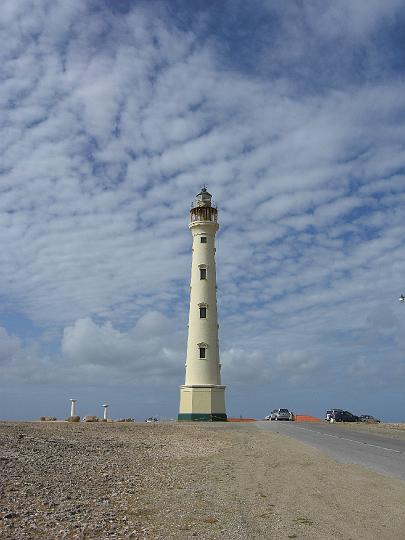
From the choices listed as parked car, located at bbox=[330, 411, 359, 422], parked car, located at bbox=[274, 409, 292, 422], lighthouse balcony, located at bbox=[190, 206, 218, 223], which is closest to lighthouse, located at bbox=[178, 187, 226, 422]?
lighthouse balcony, located at bbox=[190, 206, 218, 223]

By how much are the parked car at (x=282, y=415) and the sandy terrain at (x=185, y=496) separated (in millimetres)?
38106

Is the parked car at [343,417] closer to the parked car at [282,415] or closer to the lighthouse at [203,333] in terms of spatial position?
the parked car at [282,415]

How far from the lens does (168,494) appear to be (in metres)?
12.6

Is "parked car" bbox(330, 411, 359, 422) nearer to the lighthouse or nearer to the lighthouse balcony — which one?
the lighthouse

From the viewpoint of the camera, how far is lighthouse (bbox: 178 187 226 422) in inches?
1880

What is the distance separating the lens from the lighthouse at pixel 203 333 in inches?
1880

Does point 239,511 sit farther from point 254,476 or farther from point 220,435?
point 220,435

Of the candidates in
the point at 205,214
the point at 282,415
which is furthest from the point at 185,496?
the point at 282,415

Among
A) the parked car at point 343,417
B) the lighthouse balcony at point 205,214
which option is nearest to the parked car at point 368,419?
the parked car at point 343,417

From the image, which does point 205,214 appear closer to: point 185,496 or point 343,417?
point 343,417

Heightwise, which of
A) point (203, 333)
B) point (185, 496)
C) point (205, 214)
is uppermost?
point (205, 214)

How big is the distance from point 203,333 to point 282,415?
15.2 meters

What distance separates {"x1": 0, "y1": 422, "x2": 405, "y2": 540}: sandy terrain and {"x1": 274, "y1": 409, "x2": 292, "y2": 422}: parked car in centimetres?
3811

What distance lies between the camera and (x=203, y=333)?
49656 millimetres
